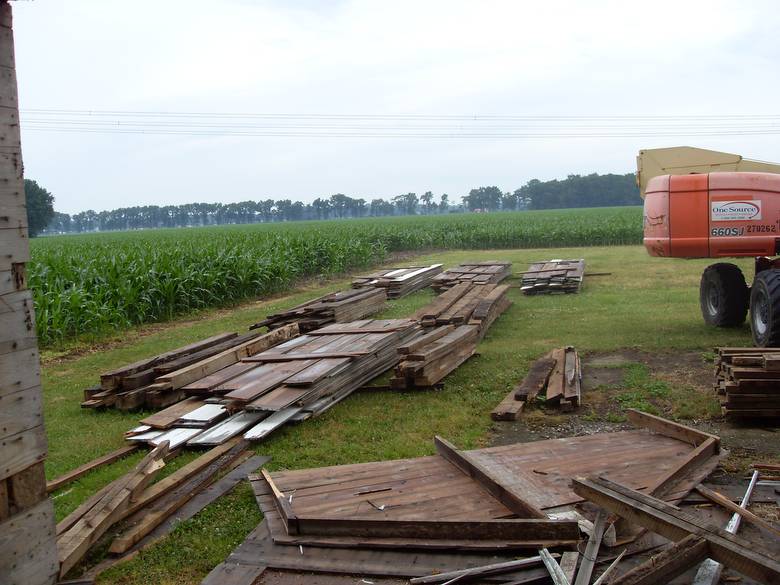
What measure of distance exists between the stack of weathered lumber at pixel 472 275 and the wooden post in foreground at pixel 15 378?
522 inches

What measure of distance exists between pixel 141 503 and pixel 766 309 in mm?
8120

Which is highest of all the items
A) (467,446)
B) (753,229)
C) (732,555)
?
(753,229)

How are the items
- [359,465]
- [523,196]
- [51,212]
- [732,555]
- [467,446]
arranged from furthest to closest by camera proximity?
[523,196], [51,212], [467,446], [359,465], [732,555]

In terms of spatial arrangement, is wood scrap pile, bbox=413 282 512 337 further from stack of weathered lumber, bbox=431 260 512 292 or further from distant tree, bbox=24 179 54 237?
distant tree, bbox=24 179 54 237

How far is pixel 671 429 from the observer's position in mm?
6230

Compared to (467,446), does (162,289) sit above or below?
above

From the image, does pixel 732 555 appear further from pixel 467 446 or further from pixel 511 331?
pixel 511 331

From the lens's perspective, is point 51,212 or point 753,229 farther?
point 51,212

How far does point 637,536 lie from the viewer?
14.5ft

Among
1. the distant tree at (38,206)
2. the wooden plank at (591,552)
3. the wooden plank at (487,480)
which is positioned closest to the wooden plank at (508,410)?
the wooden plank at (487,480)

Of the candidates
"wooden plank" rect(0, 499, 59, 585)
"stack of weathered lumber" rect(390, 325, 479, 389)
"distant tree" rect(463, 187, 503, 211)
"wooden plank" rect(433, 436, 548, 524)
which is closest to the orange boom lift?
"stack of weathered lumber" rect(390, 325, 479, 389)

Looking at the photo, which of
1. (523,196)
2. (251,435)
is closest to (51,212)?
(523,196)

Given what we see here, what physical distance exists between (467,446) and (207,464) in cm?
241

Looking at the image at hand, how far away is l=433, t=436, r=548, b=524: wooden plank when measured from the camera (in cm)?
455
